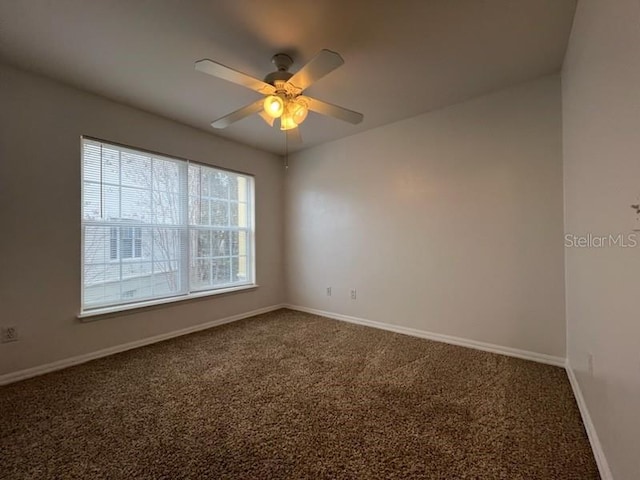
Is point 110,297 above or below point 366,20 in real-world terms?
below

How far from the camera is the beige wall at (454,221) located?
8.15 feet

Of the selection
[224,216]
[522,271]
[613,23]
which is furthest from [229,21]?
[522,271]

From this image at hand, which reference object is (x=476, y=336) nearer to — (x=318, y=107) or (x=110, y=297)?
(x=318, y=107)

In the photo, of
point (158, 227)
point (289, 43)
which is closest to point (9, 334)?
point (158, 227)

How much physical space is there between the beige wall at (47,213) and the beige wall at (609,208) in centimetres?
364

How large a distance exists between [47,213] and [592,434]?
4119mm

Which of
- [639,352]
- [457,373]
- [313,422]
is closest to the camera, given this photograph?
[639,352]

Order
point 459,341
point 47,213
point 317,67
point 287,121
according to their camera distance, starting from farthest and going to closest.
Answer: point 459,341 → point 47,213 → point 287,121 → point 317,67

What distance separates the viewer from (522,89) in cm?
257

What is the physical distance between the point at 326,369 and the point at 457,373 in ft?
3.54

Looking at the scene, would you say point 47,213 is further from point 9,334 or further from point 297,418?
point 297,418

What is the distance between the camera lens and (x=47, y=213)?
95.9 inches

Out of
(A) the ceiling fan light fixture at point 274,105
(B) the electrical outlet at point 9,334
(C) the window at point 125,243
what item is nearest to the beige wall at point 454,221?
A: (A) the ceiling fan light fixture at point 274,105

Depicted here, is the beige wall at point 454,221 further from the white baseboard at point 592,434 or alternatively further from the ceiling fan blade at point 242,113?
the ceiling fan blade at point 242,113
